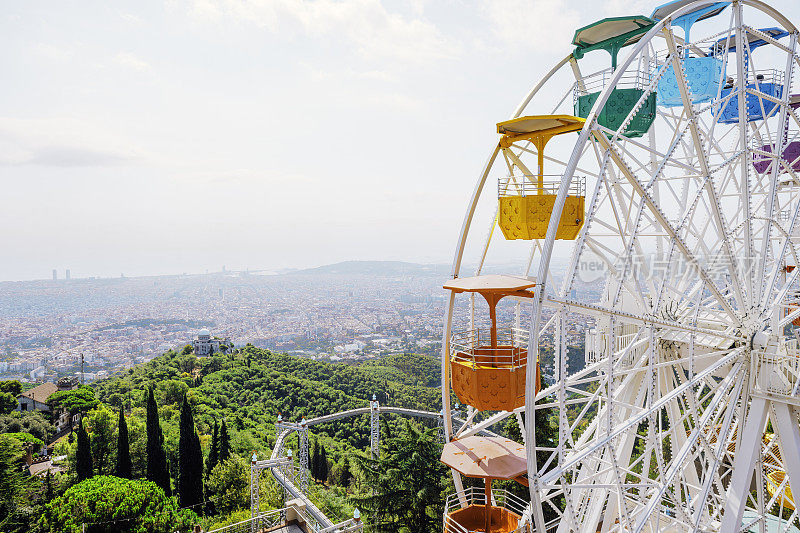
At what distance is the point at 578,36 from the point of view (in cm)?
1016

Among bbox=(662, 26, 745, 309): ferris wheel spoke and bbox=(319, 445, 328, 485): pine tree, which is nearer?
bbox=(662, 26, 745, 309): ferris wheel spoke

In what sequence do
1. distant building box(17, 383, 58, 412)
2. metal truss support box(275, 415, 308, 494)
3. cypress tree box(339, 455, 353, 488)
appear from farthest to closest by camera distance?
distant building box(17, 383, 58, 412) < cypress tree box(339, 455, 353, 488) < metal truss support box(275, 415, 308, 494)

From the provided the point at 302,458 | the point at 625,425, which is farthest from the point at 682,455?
the point at 302,458

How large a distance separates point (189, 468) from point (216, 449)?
323 cm

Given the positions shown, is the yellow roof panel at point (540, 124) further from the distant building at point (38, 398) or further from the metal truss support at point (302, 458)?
the distant building at point (38, 398)

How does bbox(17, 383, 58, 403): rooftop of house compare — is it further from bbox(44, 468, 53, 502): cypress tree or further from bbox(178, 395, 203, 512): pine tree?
bbox(178, 395, 203, 512): pine tree

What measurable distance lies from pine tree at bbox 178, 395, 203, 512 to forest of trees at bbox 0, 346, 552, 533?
0.06m

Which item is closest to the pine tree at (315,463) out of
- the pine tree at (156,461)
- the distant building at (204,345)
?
the pine tree at (156,461)

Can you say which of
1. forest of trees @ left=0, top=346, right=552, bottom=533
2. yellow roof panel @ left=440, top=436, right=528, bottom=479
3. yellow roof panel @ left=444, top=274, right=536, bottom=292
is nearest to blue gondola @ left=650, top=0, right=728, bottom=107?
yellow roof panel @ left=444, top=274, right=536, bottom=292

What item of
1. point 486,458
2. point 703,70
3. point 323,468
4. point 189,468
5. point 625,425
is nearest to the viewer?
point 625,425

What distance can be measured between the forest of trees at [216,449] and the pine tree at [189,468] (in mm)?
58

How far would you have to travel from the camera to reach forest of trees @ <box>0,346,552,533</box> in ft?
70.9

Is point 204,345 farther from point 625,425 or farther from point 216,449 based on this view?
point 625,425

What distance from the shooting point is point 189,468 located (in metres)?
29.3
